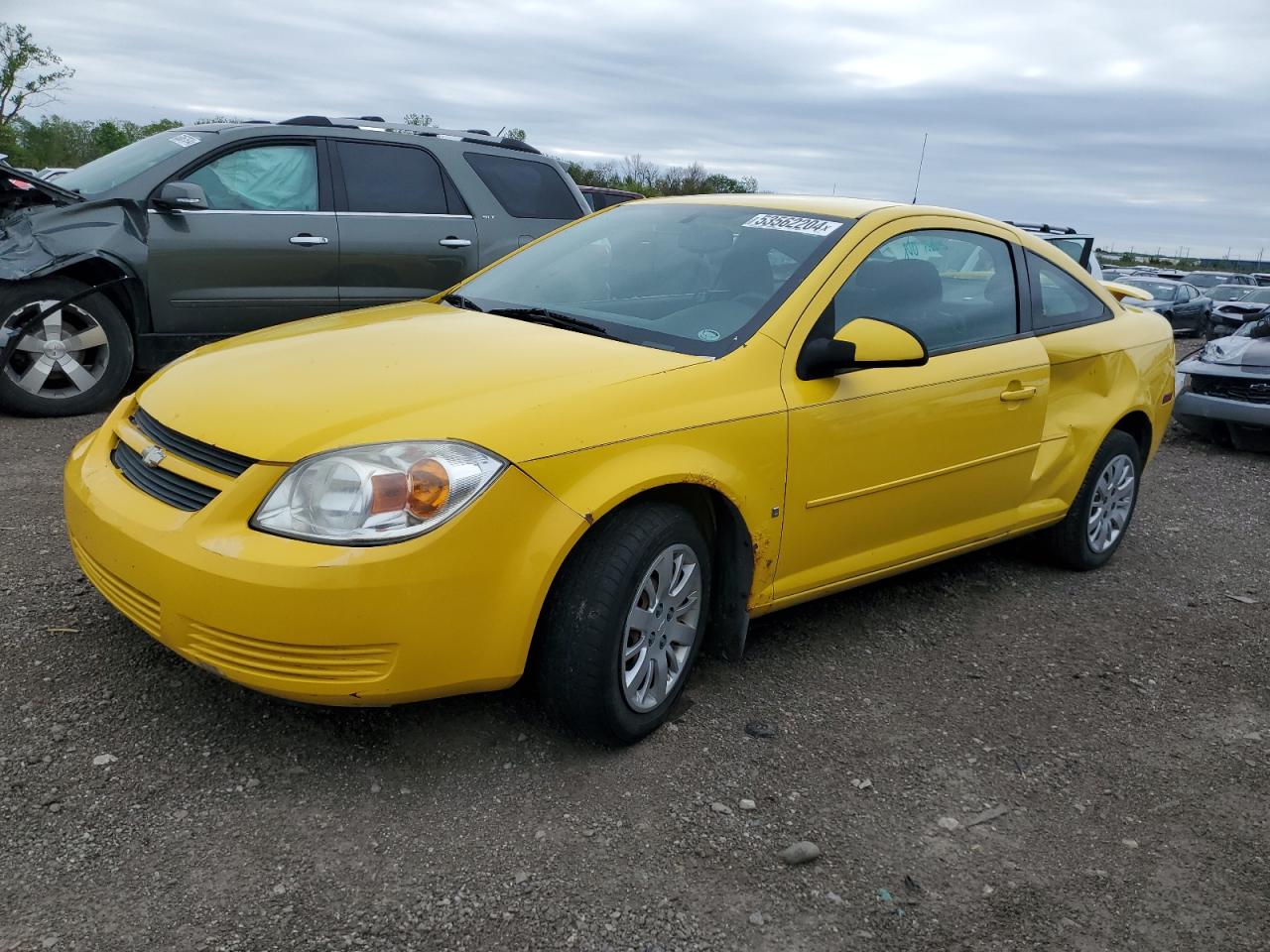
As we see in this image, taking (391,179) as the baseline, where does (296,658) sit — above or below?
below

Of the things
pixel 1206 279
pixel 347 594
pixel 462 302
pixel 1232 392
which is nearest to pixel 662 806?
pixel 347 594

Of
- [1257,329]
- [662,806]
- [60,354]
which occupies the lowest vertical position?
[662,806]

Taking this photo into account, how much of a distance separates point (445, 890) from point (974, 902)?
4.07ft

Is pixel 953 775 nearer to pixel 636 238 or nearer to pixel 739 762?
pixel 739 762

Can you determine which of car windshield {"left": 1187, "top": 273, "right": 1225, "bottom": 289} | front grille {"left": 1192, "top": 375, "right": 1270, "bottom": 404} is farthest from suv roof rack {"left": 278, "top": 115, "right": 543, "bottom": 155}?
car windshield {"left": 1187, "top": 273, "right": 1225, "bottom": 289}

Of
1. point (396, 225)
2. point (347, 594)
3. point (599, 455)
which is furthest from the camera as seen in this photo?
point (396, 225)

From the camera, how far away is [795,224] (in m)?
3.88

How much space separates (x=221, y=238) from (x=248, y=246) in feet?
0.51

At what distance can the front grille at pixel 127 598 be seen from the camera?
9.19ft

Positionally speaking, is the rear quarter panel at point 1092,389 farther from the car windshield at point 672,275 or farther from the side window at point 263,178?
the side window at point 263,178

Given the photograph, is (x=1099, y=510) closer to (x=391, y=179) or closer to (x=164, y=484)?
(x=164, y=484)

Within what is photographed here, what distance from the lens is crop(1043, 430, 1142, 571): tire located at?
489 cm

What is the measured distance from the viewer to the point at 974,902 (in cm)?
265

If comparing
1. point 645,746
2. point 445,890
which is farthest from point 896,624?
point 445,890
